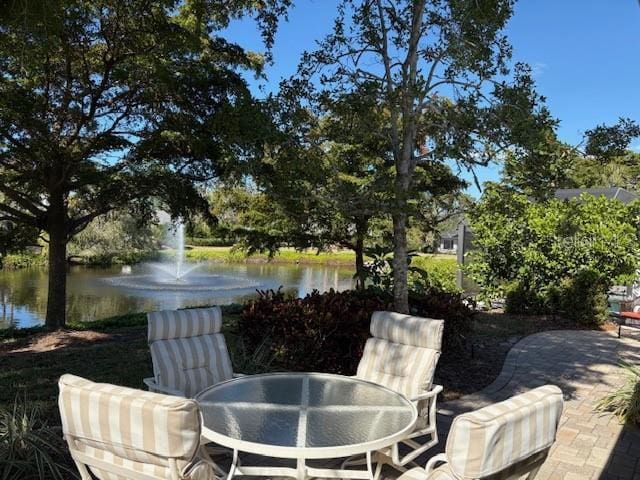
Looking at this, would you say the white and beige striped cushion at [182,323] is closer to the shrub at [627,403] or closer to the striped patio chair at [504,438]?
the striped patio chair at [504,438]

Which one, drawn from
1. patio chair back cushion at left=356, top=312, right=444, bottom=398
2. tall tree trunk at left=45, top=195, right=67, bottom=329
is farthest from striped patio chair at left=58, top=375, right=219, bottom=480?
tall tree trunk at left=45, top=195, right=67, bottom=329

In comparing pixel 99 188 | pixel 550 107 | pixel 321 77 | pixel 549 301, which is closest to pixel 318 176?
pixel 321 77

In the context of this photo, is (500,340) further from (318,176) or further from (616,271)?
(318,176)

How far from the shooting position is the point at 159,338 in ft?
13.5

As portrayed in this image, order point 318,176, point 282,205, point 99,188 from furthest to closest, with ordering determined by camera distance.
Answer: point 99,188 → point 282,205 → point 318,176

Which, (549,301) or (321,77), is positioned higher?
(321,77)

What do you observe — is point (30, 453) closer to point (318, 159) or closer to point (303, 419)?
point (303, 419)

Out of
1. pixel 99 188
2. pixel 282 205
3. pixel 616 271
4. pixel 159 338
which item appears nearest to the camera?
pixel 159 338

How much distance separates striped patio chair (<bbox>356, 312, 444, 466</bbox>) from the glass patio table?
411 mm

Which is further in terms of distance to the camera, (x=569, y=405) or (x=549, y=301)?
(x=549, y=301)

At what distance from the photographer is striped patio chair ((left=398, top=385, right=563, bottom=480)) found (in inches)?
75.4

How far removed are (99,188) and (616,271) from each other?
10317 mm

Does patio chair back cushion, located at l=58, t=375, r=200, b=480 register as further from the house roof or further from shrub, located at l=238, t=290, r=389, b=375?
the house roof

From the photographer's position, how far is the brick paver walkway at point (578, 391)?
3811mm
